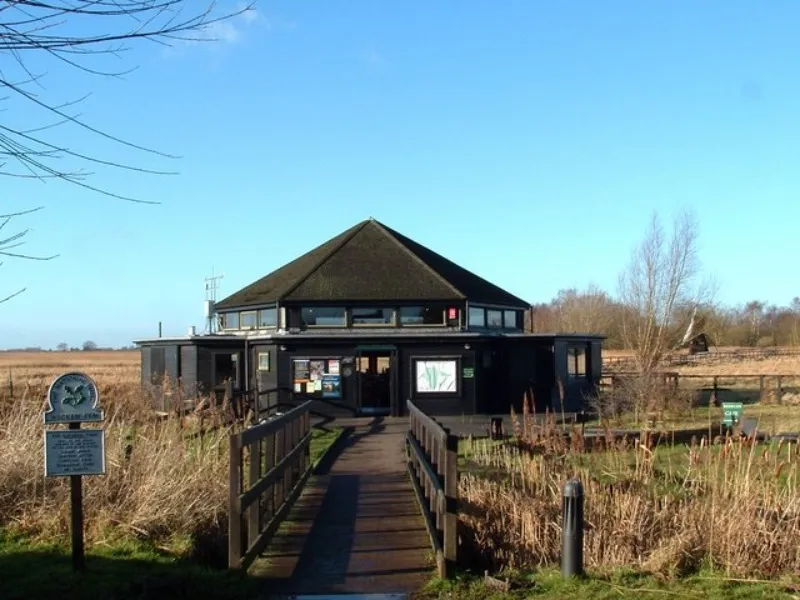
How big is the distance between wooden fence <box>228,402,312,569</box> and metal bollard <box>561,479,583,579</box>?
2650 millimetres

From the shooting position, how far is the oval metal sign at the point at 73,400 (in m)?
7.68

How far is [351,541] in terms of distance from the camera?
8.75 m

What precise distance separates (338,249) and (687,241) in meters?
16.4

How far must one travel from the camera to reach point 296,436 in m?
11.8

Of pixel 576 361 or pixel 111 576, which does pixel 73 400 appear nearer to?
pixel 111 576

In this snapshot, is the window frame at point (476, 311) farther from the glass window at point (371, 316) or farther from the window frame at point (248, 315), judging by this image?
the window frame at point (248, 315)

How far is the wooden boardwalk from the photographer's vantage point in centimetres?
728

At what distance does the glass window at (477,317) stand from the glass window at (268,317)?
6.28m

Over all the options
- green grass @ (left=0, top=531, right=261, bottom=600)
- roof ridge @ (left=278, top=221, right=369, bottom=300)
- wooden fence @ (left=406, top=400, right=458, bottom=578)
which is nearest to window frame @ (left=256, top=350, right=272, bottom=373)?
roof ridge @ (left=278, top=221, right=369, bottom=300)

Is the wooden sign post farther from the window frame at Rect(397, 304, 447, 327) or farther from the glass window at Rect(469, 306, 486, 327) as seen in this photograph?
the glass window at Rect(469, 306, 486, 327)

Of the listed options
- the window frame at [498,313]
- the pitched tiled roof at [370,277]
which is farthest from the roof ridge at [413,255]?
the window frame at [498,313]

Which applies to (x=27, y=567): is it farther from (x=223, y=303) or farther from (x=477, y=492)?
(x=223, y=303)

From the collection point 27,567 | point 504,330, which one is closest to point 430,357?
point 504,330

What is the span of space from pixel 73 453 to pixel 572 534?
14.3ft
